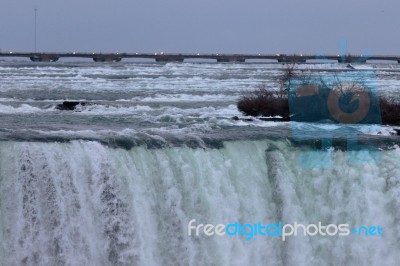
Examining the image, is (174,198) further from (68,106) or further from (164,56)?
(164,56)

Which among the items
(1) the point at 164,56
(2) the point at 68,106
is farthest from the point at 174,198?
(1) the point at 164,56

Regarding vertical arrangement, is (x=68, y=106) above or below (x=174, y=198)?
above

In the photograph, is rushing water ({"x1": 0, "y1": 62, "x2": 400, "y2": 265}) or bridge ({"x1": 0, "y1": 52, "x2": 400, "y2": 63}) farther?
bridge ({"x1": 0, "y1": 52, "x2": 400, "y2": 63})

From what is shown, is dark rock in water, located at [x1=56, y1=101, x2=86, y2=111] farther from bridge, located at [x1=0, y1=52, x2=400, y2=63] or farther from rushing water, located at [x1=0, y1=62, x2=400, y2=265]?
bridge, located at [x1=0, y1=52, x2=400, y2=63]

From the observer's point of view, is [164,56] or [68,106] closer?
[68,106]

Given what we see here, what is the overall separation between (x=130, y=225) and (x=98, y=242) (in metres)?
0.66

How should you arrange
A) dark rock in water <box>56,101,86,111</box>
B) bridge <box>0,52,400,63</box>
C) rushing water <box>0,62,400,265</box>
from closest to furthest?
rushing water <box>0,62,400,265</box> → dark rock in water <box>56,101,86,111</box> → bridge <box>0,52,400,63</box>

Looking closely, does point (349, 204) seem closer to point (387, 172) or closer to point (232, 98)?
point (387, 172)

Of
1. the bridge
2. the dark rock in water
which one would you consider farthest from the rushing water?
the bridge

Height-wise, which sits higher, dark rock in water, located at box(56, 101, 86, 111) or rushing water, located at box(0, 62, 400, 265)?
dark rock in water, located at box(56, 101, 86, 111)

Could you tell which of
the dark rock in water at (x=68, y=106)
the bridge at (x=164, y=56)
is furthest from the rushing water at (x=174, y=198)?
the bridge at (x=164, y=56)


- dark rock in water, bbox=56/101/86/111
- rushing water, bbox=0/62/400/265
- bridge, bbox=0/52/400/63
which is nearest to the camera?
rushing water, bbox=0/62/400/265

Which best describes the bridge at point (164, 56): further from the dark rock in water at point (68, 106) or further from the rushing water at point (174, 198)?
the rushing water at point (174, 198)

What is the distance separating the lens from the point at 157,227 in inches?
559
